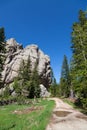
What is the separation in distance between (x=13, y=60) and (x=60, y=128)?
79288 mm

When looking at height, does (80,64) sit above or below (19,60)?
below

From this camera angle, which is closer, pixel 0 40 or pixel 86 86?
pixel 86 86

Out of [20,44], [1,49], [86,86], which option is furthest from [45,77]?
[86,86]

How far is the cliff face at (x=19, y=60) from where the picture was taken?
281 ft

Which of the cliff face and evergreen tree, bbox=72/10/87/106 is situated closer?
evergreen tree, bbox=72/10/87/106

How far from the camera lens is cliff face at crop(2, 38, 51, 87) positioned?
281ft

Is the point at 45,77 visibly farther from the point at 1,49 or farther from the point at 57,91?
the point at 1,49

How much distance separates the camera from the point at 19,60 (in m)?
89.2

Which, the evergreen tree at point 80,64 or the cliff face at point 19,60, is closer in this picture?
the evergreen tree at point 80,64

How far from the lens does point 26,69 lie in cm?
4894

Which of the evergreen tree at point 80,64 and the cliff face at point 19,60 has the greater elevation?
the cliff face at point 19,60

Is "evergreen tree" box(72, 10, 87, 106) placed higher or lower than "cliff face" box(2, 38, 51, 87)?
lower

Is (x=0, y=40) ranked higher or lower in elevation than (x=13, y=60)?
lower

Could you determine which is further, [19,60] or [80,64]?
[19,60]
